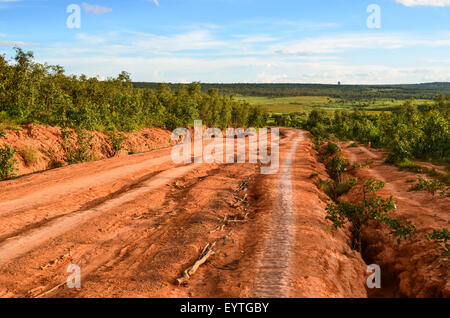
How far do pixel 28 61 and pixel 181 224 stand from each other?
2182cm

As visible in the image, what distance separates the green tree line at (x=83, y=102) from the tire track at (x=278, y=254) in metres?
19.2

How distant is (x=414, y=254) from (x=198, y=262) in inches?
250

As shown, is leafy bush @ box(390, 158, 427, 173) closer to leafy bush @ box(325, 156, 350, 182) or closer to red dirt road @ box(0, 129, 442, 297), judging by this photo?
leafy bush @ box(325, 156, 350, 182)

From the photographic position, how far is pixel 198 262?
7695 mm

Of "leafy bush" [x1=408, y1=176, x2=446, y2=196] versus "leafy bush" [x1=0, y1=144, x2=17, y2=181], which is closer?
"leafy bush" [x1=408, y1=176, x2=446, y2=196]

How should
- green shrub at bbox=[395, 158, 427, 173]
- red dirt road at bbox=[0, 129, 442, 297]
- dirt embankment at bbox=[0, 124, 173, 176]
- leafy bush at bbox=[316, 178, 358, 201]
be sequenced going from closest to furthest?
red dirt road at bbox=[0, 129, 442, 297]
leafy bush at bbox=[316, 178, 358, 201]
dirt embankment at bbox=[0, 124, 173, 176]
green shrub at bbox=[395, 158, 427, 173]

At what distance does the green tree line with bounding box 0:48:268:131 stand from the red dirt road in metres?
8.91

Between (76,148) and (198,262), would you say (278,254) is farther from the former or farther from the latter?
(76,148)

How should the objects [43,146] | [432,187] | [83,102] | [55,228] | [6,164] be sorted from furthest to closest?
1. [83,102]
2. [43,146]
3. [6,164]
4. [432,187]
5. [55,228]

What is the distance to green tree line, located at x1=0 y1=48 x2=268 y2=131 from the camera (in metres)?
22.1

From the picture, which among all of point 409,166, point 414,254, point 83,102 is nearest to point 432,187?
point 414,254

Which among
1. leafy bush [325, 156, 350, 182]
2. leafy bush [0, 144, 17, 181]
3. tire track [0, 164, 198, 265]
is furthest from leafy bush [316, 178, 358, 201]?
leafy bush [0, 144, 17, 181]

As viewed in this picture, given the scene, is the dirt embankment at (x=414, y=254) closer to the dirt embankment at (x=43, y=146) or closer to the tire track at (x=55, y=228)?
the tire track at (x=55, y=228)

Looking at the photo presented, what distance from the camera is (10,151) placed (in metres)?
16.6
